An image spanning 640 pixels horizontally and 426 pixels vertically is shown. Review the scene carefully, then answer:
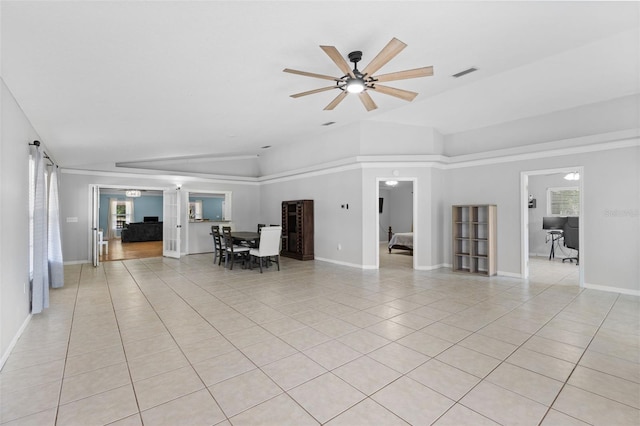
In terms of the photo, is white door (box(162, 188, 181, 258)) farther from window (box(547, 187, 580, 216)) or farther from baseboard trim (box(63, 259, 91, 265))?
window (box(547, 187, 580, 216))

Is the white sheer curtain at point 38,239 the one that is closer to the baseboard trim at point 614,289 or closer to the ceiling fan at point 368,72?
the ceiling fan at point 368,72

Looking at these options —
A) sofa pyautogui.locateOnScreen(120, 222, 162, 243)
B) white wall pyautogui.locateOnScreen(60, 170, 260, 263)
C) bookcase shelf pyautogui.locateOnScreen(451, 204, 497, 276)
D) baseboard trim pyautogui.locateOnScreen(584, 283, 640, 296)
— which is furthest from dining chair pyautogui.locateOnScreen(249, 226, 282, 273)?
A: sofa pyautogui.locateOnScreen(120, 222, 162, 243)

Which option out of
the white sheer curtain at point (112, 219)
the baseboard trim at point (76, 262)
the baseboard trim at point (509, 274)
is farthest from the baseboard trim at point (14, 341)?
the white sheer curtain at point (112, 219)

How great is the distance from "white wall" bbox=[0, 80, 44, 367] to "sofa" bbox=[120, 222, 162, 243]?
9.96m

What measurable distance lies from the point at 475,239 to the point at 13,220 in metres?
6.94

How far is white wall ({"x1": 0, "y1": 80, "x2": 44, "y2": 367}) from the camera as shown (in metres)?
2.61

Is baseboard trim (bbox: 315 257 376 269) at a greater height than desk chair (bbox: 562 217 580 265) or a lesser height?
lesser

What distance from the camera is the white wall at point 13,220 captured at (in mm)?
2605

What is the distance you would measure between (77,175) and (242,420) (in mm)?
8309

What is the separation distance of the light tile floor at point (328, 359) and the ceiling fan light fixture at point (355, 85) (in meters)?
2.58

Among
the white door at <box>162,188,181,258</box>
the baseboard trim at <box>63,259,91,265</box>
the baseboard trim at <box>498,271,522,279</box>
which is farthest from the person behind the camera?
the white door at <box>162,188,181,258</box>

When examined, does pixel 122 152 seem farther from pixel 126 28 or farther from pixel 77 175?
pixel 126 28

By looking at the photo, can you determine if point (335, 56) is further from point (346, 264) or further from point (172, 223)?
point (172, 223)

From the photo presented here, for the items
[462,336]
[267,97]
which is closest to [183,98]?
[267,97]
